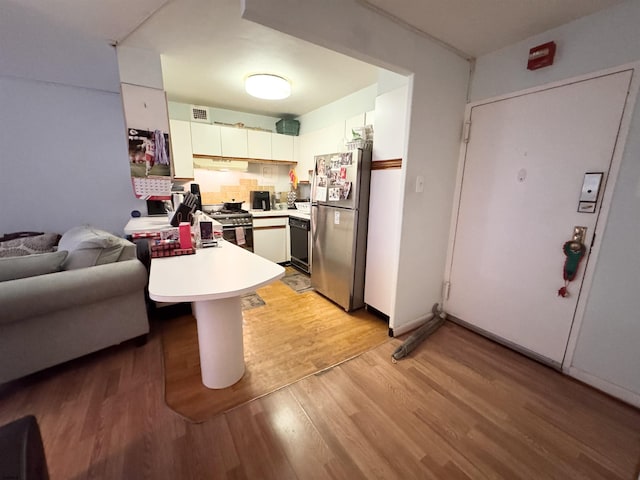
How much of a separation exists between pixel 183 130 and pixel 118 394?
299cm

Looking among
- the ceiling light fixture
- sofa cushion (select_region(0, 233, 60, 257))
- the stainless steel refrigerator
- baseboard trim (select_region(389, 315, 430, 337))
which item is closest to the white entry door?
baseboard trim (select_region(389, 315, 430, 337))

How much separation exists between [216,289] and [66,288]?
1.22 metres

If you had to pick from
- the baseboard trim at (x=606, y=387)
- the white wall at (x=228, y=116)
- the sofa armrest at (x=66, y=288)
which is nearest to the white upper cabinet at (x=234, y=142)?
the white wall at (x=228, y=116)

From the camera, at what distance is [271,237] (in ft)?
12.4

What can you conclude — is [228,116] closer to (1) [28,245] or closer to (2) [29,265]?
(1) [28,245]

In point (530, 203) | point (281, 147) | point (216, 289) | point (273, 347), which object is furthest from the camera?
point (281, 147)

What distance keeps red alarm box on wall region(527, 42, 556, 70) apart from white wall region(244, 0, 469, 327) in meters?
0.46

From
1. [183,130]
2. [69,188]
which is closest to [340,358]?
[183,130]

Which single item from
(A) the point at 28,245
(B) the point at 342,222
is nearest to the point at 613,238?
(B) the point at 342,222

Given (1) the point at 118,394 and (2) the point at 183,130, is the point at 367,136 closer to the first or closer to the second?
(2) the point at 183,130

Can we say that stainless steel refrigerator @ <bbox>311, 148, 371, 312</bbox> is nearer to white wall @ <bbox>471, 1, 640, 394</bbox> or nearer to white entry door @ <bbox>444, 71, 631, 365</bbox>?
white entry door @ <bbox>444, 71, 631, 365</bbox>

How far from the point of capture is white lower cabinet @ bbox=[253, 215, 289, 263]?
3.66 meters

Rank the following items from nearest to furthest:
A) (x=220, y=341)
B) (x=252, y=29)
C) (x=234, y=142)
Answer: (x=220, y=341)
(x=252, y=29)
(x=234, y=142)

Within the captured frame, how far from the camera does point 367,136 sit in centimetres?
243
